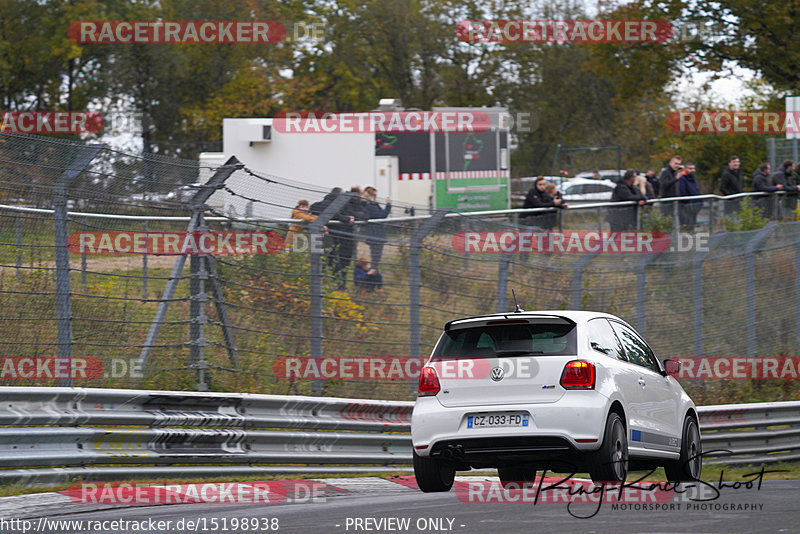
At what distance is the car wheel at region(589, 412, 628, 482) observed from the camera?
955cm

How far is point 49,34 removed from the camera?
5341 cm

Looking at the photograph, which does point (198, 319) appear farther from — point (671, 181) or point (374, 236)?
point (671, 181)

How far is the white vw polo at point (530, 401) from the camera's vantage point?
9523mm

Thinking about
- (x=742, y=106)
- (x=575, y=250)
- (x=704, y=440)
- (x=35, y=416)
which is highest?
(x=742, y=106)

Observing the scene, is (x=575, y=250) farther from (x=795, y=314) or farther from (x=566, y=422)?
(x=566, y=422)

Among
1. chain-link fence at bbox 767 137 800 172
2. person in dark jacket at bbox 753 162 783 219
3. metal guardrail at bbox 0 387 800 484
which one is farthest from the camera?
chain-link fence at bbox 767 137 800 172

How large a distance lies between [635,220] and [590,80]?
46.6 meters

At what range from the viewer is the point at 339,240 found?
Answer: 1370cm

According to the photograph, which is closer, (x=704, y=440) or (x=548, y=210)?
(x=704, y=440)

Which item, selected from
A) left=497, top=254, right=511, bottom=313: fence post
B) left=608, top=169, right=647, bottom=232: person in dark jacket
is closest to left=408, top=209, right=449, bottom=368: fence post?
left=497, top=254, right=511, bottom=313: fence post

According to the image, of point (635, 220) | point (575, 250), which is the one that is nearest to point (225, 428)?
point (575, 250)

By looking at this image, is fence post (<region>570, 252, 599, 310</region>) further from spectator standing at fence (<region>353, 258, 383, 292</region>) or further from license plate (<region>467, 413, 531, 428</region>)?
license plate (<region>467, 413, 531, 428</region>)

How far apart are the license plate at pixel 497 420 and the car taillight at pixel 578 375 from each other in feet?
1.28

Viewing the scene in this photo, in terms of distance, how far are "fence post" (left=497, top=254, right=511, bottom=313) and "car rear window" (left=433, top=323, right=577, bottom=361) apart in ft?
18.1
